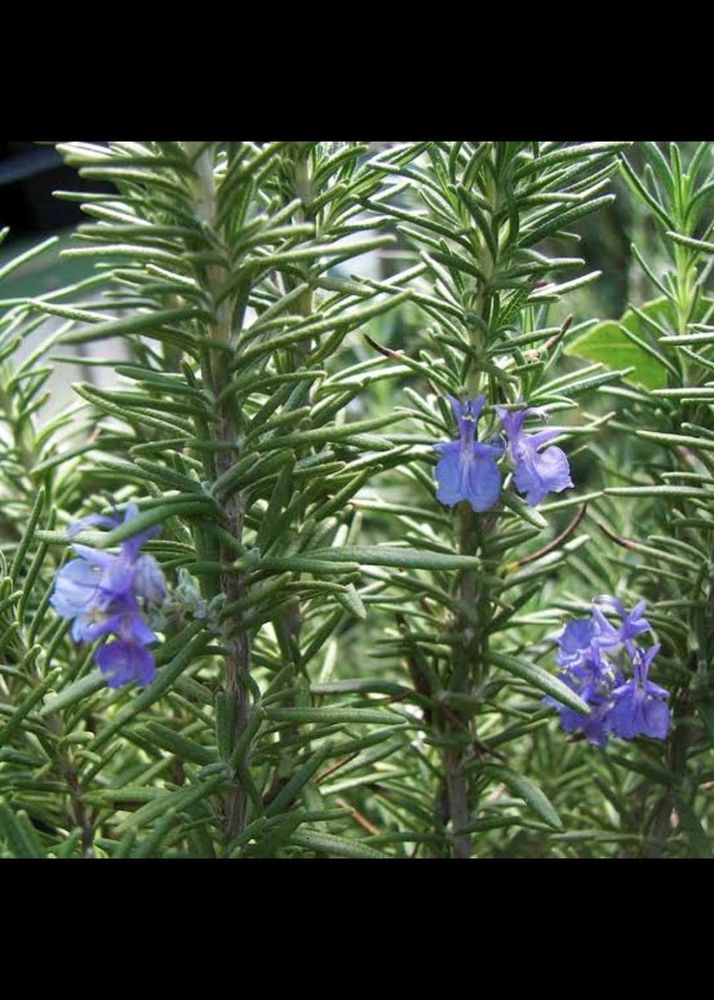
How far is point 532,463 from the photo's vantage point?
2.49ft

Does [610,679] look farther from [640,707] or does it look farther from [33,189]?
[33,189]

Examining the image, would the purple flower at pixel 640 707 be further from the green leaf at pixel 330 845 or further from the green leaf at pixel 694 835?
the green leaf at pixel 330 845

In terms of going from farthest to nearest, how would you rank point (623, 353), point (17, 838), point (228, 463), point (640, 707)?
point (623, 353), point (640, 707), point (228, 463), point (17, 838)

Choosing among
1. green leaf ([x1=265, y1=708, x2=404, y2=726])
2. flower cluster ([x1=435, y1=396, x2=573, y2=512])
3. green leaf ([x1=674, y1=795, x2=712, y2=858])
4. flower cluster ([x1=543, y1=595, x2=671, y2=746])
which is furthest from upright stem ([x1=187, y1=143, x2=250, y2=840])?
green leaf ([x1=674, y1=795, x2=712, y2=858])

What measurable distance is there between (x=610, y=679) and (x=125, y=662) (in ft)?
1.26

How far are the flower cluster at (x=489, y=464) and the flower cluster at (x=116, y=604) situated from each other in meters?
0.22

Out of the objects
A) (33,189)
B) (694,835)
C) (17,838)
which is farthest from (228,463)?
(33,189)

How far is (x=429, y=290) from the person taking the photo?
41.9 inches

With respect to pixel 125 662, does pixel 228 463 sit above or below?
above

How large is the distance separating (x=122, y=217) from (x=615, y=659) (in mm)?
490

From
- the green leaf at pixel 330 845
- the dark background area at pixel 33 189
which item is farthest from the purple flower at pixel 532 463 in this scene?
the dark background area at pixel 33 189

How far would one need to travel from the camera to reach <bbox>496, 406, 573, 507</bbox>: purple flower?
75 cm
